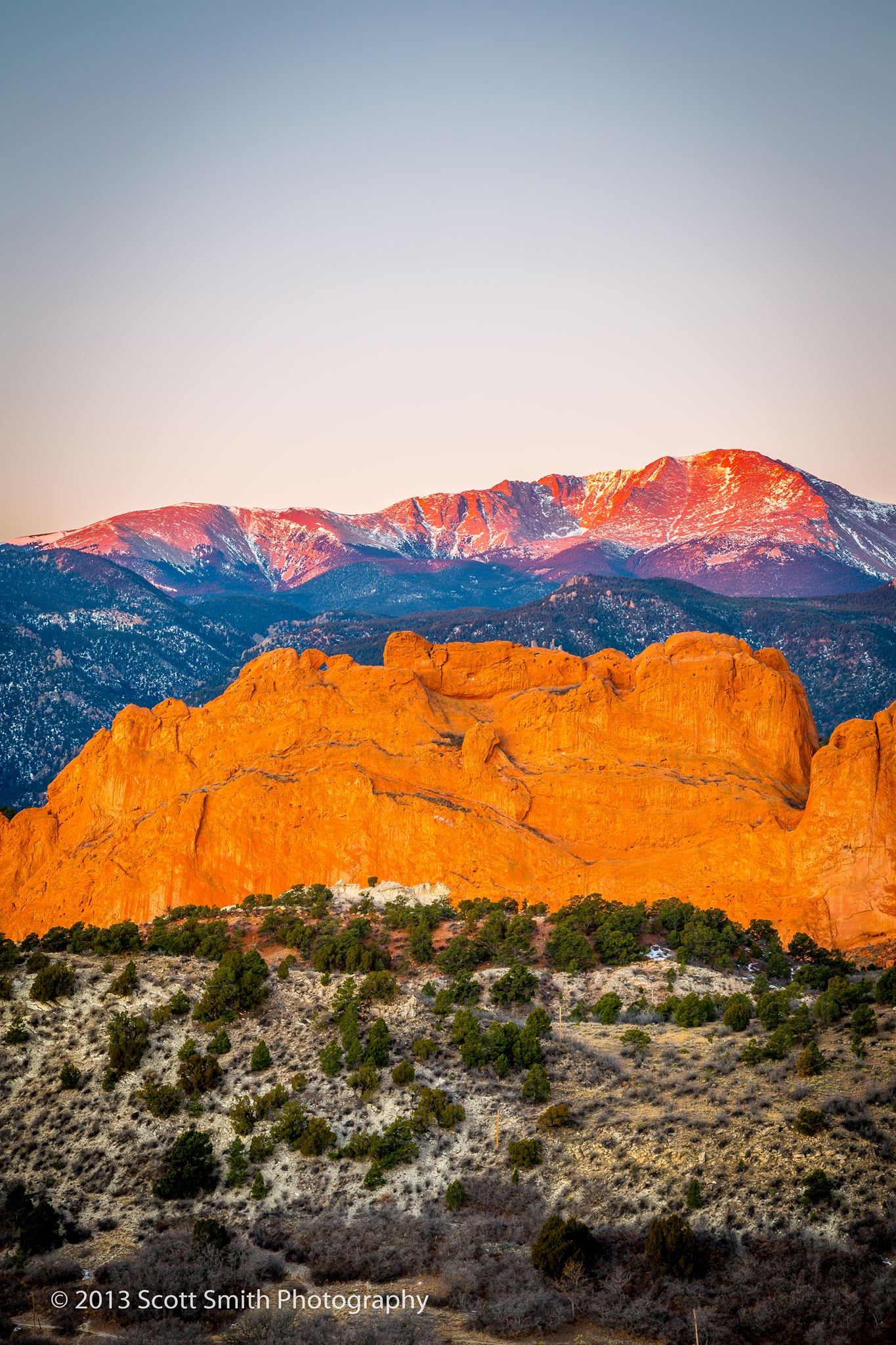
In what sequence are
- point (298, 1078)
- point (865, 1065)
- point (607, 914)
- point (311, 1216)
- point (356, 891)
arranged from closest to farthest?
1. point (311, 1216)
2. point (865, 1065)
3. point (298, 1078)
4. point (607, 914)
5. point (356, 891)

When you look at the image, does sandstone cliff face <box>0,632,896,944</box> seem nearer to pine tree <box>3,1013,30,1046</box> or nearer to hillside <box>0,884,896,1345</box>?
hillside <box>0,884,896,1345</box>

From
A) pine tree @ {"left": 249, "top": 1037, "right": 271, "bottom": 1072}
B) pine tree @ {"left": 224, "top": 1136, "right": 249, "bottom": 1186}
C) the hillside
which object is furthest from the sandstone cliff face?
pine tree @ {"left": 224, "top": 1136, "right": 249, "bottom": 1186}

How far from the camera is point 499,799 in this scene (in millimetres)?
56844

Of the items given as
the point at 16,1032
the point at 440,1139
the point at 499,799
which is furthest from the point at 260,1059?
the point at 499,799

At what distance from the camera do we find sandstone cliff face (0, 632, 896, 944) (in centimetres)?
5141

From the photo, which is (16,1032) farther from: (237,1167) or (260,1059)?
(237,1167)

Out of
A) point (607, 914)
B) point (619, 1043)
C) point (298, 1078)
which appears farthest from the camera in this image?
point (607, 914)

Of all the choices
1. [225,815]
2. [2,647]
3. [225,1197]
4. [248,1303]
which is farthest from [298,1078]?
[2,647]

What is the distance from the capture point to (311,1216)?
97.7 ft

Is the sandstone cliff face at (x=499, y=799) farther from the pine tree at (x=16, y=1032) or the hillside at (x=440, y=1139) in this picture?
the pine tree at (x=16, y=1032)

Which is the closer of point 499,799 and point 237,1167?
point 237,1167

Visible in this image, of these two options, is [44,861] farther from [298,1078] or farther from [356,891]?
[298,1078]

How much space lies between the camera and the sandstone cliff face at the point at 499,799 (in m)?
51.4

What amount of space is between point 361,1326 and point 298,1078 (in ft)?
40.8
